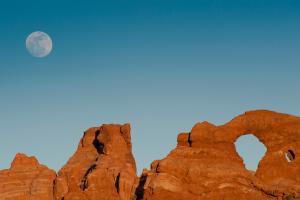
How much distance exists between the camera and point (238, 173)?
8225 centimetres

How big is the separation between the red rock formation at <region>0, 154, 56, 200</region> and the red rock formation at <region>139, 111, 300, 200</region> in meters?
71.1

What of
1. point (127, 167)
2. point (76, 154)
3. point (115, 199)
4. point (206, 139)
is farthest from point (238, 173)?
point (76, 154)

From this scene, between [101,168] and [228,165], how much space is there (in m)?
61.1

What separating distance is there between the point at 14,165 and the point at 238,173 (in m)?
Answer: 101

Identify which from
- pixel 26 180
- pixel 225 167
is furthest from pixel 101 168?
pixel 225 167

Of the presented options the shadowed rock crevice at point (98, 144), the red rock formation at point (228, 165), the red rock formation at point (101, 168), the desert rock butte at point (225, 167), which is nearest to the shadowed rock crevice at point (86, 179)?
the red rock formation at point (101, 168)

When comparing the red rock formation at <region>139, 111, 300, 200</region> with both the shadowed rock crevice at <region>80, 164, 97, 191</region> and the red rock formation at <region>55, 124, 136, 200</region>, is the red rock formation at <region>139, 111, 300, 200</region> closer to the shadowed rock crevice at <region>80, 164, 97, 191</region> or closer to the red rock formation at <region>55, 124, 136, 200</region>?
the red rock formation at <region>55, 124, 136, 200</region>

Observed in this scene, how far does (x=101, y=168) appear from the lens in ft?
459

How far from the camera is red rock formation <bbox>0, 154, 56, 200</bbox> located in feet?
512

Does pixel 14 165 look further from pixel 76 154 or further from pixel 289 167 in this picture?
pixel 289 167

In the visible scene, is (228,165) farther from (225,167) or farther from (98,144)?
(98,144)

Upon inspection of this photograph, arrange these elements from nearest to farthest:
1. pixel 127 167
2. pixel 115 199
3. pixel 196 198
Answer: pixel 196 198
pixel 115 199
pixel 127 167

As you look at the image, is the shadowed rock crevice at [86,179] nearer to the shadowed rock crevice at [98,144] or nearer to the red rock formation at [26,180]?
the shadowed rock crevice at [98,144]

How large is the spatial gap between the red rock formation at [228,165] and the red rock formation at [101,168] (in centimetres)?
3810
